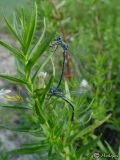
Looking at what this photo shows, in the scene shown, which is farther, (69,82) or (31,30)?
(69,82)

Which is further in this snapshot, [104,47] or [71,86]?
[104,47]

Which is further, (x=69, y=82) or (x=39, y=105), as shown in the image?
(x=69, y=82)

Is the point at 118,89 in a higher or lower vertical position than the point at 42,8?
lower

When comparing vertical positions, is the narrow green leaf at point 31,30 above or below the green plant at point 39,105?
above

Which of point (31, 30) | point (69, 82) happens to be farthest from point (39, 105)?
point (69, 82)

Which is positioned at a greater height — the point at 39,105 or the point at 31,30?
the point at 31,30

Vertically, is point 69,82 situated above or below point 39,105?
above

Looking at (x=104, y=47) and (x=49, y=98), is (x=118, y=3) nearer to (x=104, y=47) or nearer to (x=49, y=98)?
(x=104, y=47)

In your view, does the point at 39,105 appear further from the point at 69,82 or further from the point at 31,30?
the point at 69,82

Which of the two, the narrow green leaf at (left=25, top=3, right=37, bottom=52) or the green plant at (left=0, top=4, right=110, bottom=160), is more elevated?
the narrow green leaf at (left=25, top=3, right=37, bottom=52)

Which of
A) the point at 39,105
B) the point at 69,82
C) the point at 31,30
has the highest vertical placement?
the point at 31,30

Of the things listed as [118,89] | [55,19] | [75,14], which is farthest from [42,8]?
[75,14]
